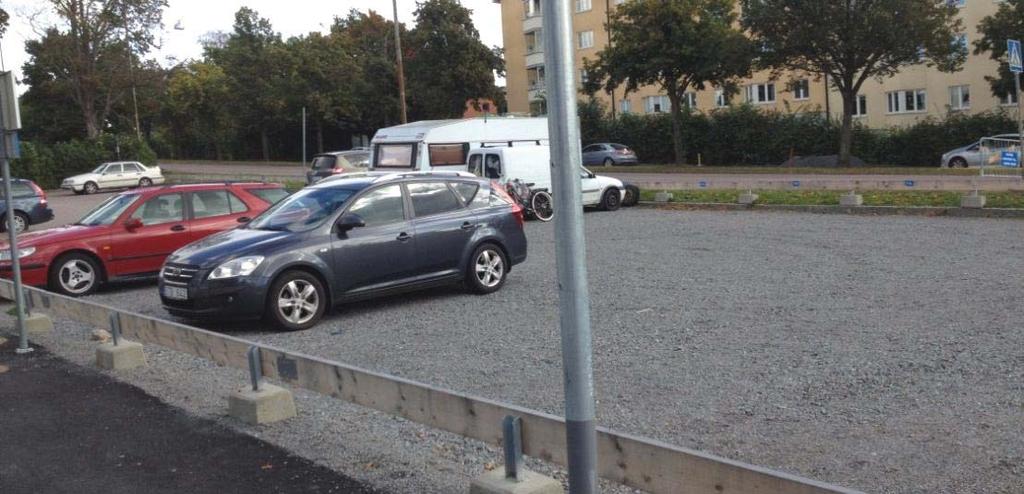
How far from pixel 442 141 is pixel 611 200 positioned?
4655mm

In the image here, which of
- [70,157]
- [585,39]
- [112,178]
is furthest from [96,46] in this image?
[585,39]

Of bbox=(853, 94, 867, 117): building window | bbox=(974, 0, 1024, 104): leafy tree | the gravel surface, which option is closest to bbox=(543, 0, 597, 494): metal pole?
the gravel surface

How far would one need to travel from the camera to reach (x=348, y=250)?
10.8 meters

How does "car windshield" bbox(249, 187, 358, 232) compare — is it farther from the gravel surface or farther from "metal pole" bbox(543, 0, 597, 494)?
"metal pole" bbox(543, 0, 597, 494)

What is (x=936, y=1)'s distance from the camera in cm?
3875

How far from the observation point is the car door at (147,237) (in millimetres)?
14195

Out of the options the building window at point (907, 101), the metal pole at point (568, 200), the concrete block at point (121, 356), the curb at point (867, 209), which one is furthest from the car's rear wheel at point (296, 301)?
the building window at point (907, 101)

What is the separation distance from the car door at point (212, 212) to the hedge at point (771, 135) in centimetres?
3678

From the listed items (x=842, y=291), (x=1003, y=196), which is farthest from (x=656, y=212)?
(x=842, y=291)

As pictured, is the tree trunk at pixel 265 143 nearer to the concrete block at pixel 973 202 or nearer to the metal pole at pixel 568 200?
the concrete block at pixel 973 202

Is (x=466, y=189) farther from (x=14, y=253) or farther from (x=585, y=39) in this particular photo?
(x=585, y=39)

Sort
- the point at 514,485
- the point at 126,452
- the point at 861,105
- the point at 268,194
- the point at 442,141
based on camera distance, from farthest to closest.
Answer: the point at 861,105, the point at 442,141, the point at 268,194, the point at 126,452, the point at 514,485

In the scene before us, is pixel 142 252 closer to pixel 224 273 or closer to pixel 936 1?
pixel 224 273

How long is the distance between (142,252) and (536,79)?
62585mm
